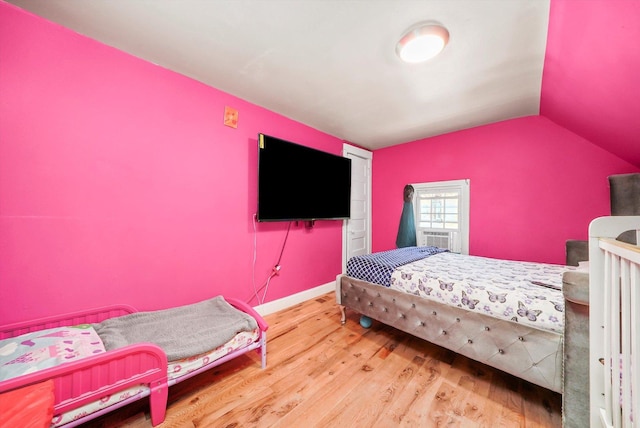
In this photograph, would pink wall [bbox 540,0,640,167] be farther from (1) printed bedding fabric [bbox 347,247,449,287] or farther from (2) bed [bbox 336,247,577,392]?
(1) printed bedding fabric [bbox 347,247,449,287]

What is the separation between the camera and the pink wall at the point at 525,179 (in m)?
2.38

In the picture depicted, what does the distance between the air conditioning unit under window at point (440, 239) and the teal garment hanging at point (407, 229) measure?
0.15 metres

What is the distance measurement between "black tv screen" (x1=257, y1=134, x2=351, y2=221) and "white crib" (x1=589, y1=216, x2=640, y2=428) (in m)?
2.33

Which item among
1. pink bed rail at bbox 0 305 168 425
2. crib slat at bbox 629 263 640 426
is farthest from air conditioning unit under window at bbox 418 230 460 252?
pink bed rail at bbox 0 305 168 425

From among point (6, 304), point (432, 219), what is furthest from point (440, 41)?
point (6, 304)

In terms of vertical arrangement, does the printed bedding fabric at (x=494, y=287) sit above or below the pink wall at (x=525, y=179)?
below

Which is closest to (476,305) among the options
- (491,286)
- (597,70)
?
(491,286)

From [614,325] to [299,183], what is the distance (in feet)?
8.20

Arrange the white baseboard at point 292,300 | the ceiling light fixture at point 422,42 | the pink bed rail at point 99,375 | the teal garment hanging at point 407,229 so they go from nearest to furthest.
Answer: the pink bed rail at point 99,375 < the ceiling light fixture at point 422,42 < the white baseboard at point 292,300 < the teal garment hanging at point 407,229

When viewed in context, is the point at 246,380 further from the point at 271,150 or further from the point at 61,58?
the point at 61,58

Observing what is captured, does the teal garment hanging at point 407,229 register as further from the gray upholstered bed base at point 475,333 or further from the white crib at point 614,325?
the white crib at point 614,325

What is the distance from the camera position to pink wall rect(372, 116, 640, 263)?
238cm

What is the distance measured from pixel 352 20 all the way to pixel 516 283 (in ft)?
7.36

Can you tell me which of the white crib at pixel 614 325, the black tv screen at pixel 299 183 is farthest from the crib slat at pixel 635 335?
the black tv screen at pixel 299 183
